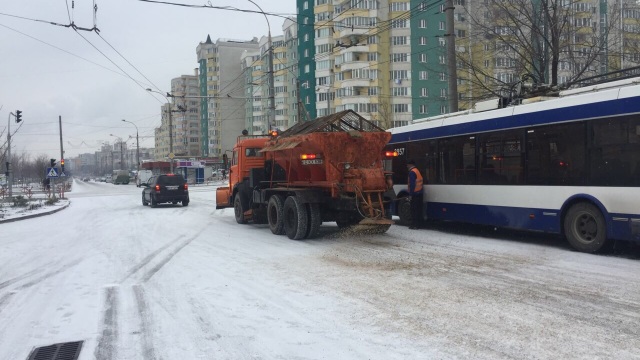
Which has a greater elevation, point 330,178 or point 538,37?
point 538,37

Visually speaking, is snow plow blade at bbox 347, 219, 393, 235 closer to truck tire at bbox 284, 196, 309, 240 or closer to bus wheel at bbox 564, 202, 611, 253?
truck tire at bbox 284, 196, 309, 240

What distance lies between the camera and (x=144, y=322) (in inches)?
213

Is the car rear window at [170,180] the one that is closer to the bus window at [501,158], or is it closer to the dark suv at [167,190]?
the dark suv at [167,190]

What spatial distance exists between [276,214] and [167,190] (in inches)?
568

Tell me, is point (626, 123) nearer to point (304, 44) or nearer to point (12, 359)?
point (12, 359)

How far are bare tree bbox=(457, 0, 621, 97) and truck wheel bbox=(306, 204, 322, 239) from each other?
388 inches

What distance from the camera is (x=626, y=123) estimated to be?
8234 mm

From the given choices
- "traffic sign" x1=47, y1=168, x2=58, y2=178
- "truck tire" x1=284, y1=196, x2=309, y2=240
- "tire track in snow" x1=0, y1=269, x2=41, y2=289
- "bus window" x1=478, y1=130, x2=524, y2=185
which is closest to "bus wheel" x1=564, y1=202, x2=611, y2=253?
"bus window" x1=478, y1=130, x2=524, y2=185

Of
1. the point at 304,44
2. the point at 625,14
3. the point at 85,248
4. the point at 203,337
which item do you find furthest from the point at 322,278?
the point at 304,44

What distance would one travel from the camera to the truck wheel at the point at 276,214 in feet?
41.3

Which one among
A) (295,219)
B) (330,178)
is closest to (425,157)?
(330,178)

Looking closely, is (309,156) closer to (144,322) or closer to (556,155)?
(556,155)

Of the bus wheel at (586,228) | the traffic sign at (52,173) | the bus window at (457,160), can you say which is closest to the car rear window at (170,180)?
the traffic sign at (52,173)

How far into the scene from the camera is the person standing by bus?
12812mm
